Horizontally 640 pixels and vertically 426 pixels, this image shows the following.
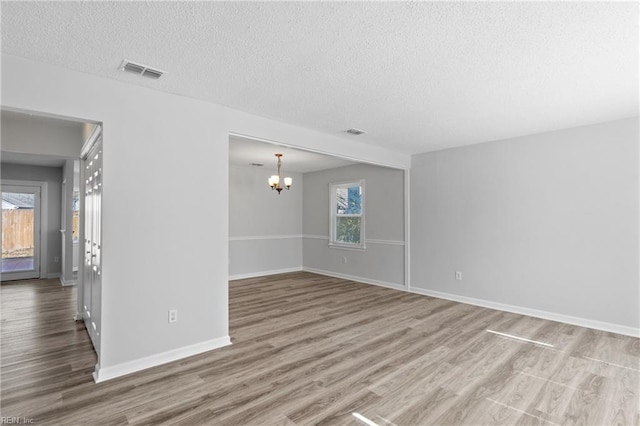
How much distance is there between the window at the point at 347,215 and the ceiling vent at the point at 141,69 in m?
4.68

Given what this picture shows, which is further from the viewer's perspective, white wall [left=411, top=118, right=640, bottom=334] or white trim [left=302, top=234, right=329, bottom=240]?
white trim [left=302, top=234, right=329, bottom=240]

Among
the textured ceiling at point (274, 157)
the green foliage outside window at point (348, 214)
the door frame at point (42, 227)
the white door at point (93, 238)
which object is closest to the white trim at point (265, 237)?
the green foliage outside window at point (348, 214)

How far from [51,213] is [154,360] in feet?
21.5

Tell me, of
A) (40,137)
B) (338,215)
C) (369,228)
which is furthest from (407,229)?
(40,137)

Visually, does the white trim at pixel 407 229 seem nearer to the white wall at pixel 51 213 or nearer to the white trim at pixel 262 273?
the white trim at pixel 262 273

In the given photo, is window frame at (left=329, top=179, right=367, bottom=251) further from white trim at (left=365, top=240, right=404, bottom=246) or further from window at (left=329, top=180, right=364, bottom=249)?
white trim at (left=365, top=240, right=404, bottom=246)

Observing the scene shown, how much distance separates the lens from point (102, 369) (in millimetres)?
2537

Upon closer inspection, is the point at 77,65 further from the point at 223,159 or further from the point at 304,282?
the point at 304,282

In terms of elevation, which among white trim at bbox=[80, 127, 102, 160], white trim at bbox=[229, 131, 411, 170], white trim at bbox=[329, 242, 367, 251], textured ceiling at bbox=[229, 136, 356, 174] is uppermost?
textured ceiling at bbox=[229, 136, 356, 174]

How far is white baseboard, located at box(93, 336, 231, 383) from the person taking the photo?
8.37ft

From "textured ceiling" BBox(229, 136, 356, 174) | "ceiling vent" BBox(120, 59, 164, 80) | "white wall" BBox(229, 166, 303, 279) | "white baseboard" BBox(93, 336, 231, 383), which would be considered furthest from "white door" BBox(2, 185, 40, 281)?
"ceiling vent" BBox(120, 59, 164, 80)

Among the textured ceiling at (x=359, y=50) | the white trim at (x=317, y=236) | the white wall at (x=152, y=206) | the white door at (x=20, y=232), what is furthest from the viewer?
the white trim at (x=317, y=236)

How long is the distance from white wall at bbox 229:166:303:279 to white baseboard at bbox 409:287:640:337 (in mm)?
3388

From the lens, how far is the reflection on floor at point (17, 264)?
22.0ft
